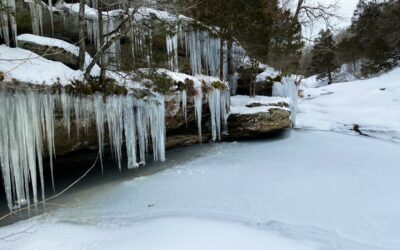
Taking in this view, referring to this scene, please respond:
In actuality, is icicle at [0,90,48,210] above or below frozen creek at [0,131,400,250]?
above

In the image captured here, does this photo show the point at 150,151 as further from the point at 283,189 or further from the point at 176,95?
the point at 283,189

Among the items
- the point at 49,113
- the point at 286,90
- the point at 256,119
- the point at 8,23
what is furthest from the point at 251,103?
the point at 8,23

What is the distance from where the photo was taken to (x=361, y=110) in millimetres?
→ 13031

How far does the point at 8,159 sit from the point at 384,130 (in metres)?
10.6

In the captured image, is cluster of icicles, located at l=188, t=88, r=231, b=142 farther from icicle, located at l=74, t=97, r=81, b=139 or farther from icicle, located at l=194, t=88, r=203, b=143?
icicle, located at l=74, t=97, r=81, b=139

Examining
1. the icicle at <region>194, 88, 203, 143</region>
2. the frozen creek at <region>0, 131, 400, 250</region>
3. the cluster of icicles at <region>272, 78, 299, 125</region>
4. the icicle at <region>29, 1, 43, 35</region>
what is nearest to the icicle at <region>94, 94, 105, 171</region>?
the frozen creek at <region>0, 131, 400, 250</region>

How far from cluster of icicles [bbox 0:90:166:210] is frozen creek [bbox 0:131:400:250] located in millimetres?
674

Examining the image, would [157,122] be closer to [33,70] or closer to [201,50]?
[33,70]

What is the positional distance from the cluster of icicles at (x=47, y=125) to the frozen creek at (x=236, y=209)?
0.67 m

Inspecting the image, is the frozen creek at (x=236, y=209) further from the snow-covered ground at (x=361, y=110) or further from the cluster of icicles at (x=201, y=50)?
the snow-covered ground at (x=361, y=110)

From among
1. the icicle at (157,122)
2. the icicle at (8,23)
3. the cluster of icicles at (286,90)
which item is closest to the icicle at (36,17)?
the icicle at (8,23)

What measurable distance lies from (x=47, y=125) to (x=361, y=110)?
39.9ft

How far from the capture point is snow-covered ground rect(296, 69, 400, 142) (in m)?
10.9

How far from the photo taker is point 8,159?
4.50m
